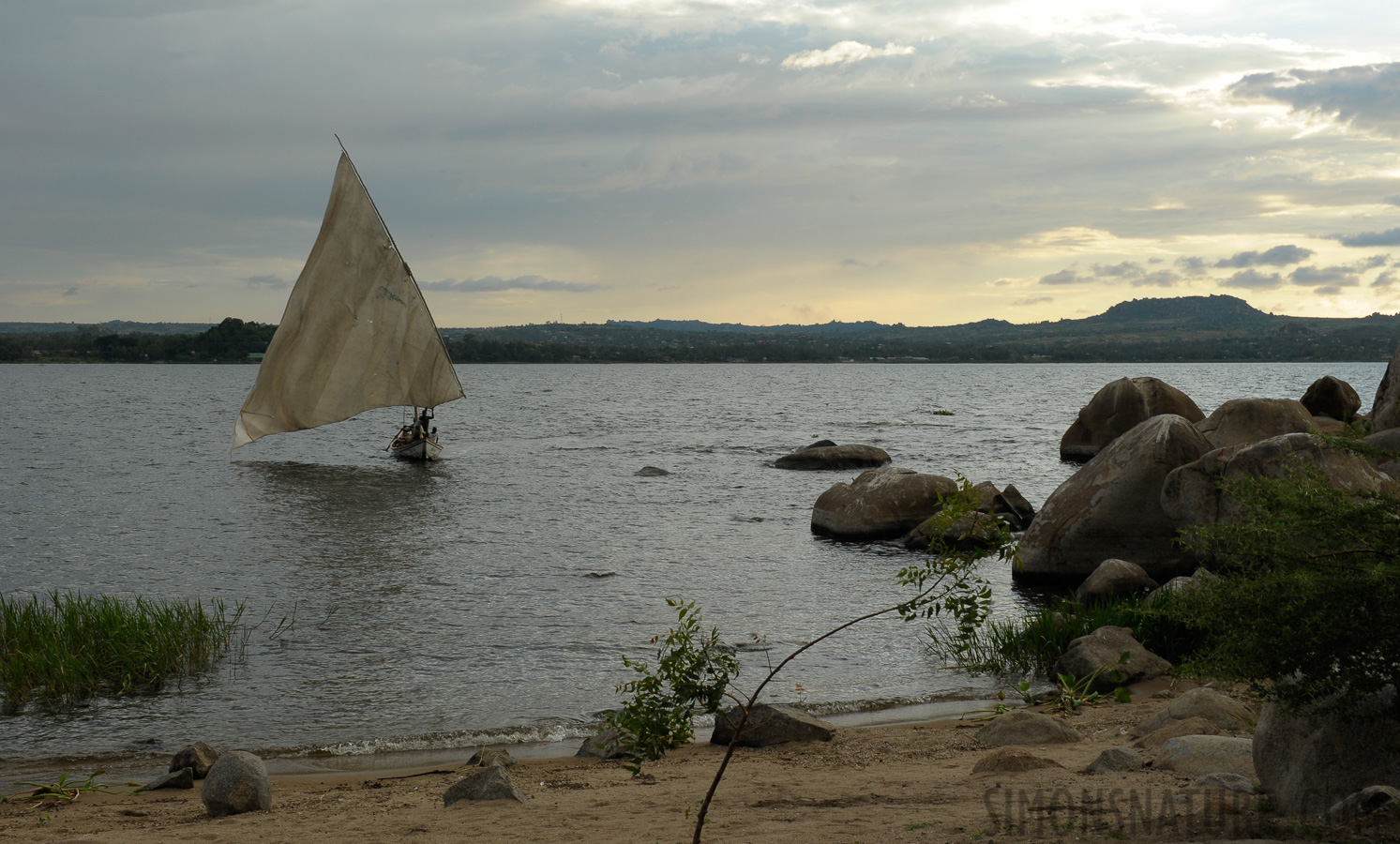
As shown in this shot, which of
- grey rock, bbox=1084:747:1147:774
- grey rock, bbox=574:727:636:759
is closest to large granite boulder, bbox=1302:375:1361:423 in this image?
grey rock, bbox=1084:747:1147:774

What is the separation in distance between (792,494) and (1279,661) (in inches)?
997

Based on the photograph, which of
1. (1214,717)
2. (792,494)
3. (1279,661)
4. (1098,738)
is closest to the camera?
(1279,661)

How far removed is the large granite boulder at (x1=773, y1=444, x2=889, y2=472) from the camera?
120ft

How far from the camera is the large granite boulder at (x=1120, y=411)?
34.6 metres

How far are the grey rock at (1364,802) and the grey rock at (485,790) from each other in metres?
5.31

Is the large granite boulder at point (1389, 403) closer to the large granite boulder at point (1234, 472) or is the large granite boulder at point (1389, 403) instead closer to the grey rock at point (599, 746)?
the large granite boulder at point (1234, 472)

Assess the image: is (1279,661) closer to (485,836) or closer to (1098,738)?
(1098,738)

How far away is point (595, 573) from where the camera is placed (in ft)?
62.1

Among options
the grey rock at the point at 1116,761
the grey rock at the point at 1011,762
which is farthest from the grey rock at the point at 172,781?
the grey rock at the point at 1116,761

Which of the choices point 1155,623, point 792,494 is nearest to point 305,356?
point 792,494

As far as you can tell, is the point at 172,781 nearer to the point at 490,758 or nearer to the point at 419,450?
the point at 490,758

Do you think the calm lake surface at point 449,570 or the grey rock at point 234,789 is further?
the calm lake surface at point 449,570

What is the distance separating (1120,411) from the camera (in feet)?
123

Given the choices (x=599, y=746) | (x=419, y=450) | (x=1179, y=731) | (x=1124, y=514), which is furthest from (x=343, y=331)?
(x=1179, y=731)
